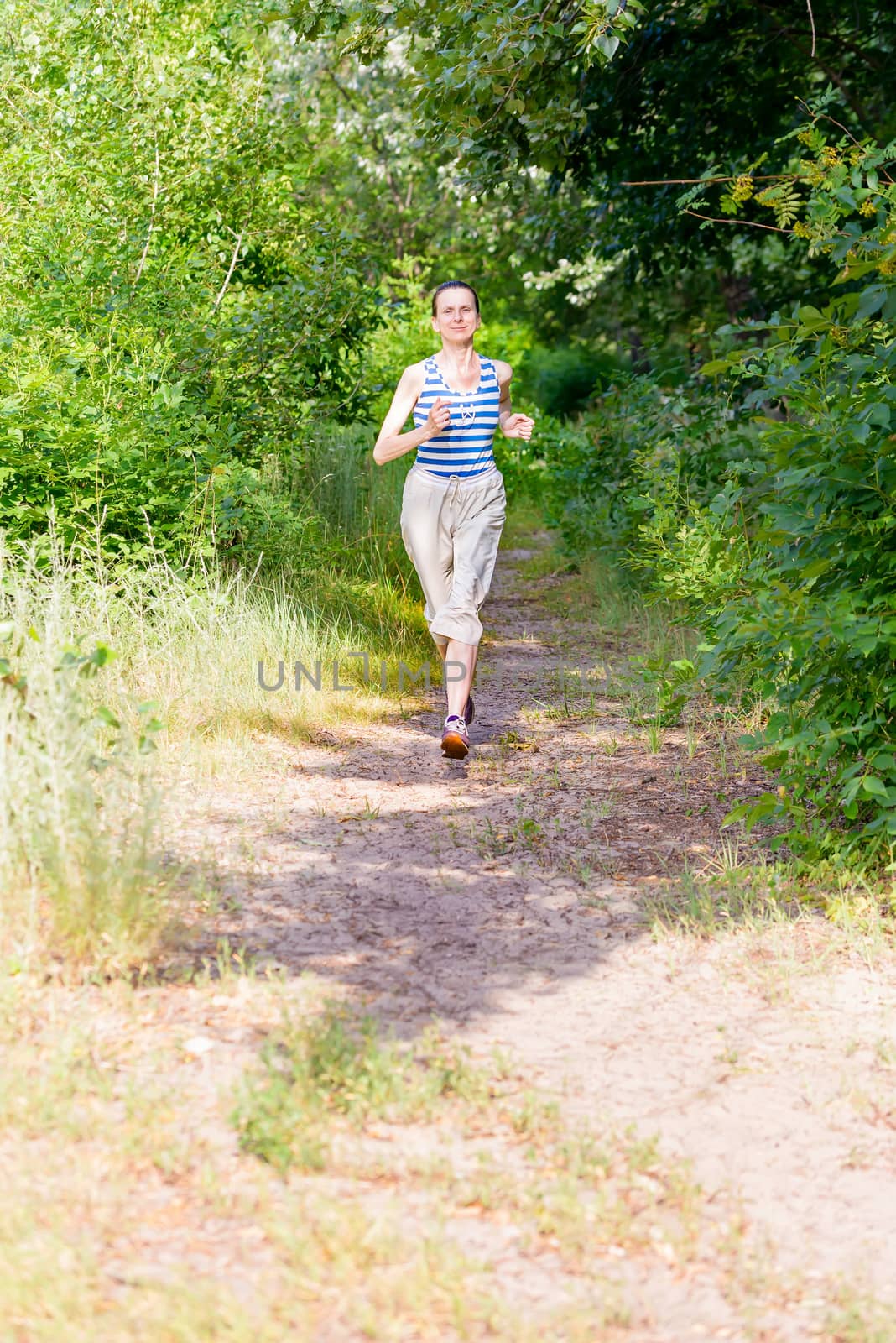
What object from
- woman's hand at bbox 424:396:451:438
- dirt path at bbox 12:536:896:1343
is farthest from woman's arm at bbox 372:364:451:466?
dirt path at bbox 12:536:896:1343

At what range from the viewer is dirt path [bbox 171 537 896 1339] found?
2.81 meters

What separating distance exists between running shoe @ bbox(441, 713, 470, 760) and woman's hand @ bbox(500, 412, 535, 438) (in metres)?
1.22

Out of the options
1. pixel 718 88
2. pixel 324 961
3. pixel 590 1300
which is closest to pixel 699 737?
pixel 324 961

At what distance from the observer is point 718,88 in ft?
32.4

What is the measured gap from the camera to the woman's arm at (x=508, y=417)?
5801 mm

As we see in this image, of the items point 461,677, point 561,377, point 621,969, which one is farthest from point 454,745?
point 561,377

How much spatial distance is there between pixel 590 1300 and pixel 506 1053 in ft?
3.00

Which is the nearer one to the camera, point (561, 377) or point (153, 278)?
point (153, 278)

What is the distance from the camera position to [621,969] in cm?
387

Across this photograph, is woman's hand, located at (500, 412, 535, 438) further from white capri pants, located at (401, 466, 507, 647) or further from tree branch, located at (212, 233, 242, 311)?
tree branch, located at (212, 233, 242, 311)

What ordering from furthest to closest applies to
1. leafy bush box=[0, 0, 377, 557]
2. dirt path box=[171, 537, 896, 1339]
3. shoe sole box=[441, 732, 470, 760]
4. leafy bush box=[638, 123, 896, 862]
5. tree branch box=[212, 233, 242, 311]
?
tree branch box=[212, 233, 242, 311] → leafy bush box=[0, 0, 377, 557] → shoe sole box=[441, 732, 470, 760] → leafy bush box=[638, 123, 896, 862] → dirt path box=[171, 537, 896, 1339]

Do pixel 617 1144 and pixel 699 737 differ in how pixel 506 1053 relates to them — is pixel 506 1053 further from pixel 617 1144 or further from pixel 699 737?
pixel 699 737

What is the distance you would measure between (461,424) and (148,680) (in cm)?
175

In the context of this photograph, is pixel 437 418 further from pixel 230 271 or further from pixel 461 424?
pixel 230 271
